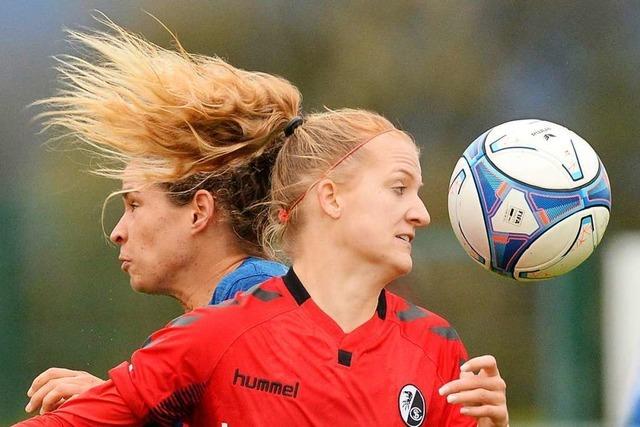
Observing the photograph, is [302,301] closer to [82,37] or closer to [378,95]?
[82,37]

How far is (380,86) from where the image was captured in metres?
15.5

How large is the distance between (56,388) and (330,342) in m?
0.80

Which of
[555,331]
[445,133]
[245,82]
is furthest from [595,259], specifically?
[445,133]

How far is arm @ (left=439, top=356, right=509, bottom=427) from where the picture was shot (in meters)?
3.40

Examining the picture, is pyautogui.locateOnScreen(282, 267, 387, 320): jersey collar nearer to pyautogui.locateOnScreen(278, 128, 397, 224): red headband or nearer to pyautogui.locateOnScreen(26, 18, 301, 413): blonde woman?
pyautogui.locateOnScreen(278, 128, 397, 224): red headband

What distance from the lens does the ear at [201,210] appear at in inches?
167

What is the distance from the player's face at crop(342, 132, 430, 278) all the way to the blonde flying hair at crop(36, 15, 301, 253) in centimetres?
49

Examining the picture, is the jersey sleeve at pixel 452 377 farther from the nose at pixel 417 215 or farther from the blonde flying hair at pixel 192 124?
the blonde flying hair at pixel 192 124

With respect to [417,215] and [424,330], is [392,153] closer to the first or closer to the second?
[417,215]

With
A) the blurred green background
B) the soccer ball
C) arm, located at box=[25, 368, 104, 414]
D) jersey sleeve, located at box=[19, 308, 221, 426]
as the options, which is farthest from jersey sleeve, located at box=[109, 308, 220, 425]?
the blurred green background

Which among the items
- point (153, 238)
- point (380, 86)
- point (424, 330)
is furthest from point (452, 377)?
point (380, 86)

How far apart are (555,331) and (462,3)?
915cm

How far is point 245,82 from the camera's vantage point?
4.27 meters

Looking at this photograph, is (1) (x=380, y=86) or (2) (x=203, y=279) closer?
(2) (x=203, y=279)
